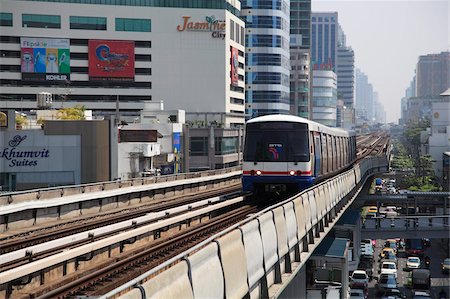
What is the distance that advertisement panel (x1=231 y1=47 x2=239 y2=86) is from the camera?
335ft

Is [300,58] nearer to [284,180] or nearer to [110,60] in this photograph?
[110,60]

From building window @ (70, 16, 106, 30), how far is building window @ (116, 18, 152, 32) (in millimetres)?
1998

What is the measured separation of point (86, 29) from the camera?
93.9 m

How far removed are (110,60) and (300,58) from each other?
79438mm

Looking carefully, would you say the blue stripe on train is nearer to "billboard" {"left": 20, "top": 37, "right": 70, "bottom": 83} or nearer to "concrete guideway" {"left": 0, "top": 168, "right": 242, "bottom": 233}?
"concrete guideway" {"left": 0, "top": 168, "right": 242, "bottom": 233}

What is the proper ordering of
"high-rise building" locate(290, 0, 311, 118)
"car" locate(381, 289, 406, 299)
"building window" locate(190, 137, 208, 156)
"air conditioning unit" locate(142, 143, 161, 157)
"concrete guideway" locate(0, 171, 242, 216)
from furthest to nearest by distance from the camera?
1. "high-rise building" locate(290, 0, 311, 118)
2. "building window" locate(190, 137, 208, 156)
3. "air conditioning unit" locate(142, 143, 161, 157)
4. "car" locate(381, 289, 406, 299)
5. "concrete guideway" locate(0, 171, 242, 216)

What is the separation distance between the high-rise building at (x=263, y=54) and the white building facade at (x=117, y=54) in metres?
20.2

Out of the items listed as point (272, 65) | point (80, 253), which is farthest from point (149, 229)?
point (272, 65)

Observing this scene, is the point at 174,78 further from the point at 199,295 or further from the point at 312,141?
the point at 199,295

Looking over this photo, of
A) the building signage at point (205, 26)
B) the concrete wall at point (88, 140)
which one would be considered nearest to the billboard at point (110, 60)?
the building signage at point (205, 26)

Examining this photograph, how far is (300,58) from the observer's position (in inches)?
6580

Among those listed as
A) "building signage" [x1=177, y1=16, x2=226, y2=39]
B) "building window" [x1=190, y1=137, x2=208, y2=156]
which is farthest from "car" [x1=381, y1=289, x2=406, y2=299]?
"building signage" [x1=177, y1=16, x2=226, y2=39]

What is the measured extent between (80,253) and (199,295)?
23.5ft

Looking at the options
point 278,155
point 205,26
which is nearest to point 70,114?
point 278,155
